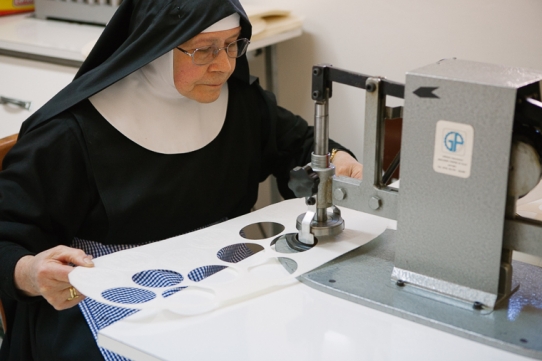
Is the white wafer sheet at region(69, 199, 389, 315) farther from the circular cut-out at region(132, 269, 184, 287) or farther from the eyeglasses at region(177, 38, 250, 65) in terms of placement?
the eyeglasses at region(177, 38, 250, 65)

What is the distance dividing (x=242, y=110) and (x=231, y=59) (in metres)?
0.22

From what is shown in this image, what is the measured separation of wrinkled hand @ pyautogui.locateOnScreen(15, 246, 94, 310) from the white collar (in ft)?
1.38

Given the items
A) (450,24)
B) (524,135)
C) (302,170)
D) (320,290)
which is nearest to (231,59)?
(302,170)

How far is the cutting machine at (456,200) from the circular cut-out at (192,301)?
19 centimetres

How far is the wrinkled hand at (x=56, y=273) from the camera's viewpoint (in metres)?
1.38

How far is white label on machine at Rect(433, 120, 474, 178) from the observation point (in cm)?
116

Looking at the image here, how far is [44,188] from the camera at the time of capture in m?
1.67

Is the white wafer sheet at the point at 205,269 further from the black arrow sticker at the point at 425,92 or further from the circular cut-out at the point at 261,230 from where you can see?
the black arrow sticker at the point at 425,92

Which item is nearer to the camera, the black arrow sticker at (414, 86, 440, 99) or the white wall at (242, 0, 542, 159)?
the black arrow sticker at (414, 86, 440, 99)

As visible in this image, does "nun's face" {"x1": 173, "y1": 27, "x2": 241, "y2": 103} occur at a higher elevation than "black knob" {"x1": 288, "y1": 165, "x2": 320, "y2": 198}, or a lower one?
higher

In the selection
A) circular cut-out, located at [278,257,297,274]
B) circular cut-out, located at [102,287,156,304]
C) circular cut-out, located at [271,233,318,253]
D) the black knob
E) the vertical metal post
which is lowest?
circular cut-out, located at [102,287,156,304]

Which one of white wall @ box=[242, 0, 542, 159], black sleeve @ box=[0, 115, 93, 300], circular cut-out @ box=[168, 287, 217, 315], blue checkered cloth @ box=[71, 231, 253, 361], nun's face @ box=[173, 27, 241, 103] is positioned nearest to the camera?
circular cut-out @ box=[168, 287, 217, 315]

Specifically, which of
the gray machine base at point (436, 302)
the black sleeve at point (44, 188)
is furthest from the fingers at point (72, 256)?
the gray machine base at point (436, 302)

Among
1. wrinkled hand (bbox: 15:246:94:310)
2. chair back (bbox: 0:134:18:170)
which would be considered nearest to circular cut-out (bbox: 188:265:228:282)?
wrinkled hand (bbox: 15:246:94:310)
